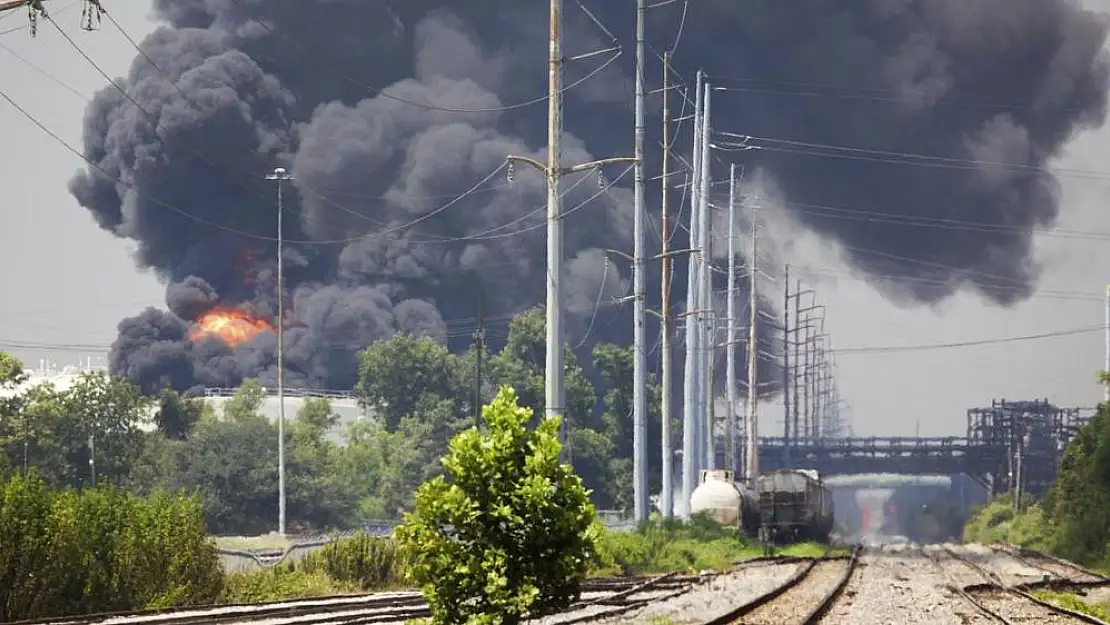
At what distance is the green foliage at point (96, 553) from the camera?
1155 inches

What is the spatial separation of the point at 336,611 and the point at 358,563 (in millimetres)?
10572

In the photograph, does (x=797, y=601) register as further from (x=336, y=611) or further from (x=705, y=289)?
(x=705, y=289)

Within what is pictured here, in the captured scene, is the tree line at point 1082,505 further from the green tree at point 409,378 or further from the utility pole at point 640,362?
the green tree at point 409,378

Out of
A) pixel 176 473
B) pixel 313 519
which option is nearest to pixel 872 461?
pixel 313 519

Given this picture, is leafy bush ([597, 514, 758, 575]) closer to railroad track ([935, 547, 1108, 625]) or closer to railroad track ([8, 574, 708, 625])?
railroad track ([8, 574, 708, 625])

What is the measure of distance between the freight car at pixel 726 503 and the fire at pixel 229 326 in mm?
109957

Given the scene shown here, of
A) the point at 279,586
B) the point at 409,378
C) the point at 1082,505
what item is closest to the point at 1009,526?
the point at 1082,505

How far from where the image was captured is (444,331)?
171250mm

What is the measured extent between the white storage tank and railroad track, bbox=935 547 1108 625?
83.9 ft

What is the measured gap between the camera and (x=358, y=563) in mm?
40156

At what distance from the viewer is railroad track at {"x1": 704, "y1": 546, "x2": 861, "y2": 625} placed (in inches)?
1097

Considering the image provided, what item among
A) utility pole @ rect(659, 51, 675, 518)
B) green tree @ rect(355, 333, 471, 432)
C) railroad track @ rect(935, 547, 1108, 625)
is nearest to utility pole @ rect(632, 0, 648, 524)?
utility pole @ rect(659, 51, 675, 518)

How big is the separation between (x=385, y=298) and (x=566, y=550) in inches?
6075

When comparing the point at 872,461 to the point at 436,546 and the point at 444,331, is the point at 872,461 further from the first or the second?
the point at 436,546
